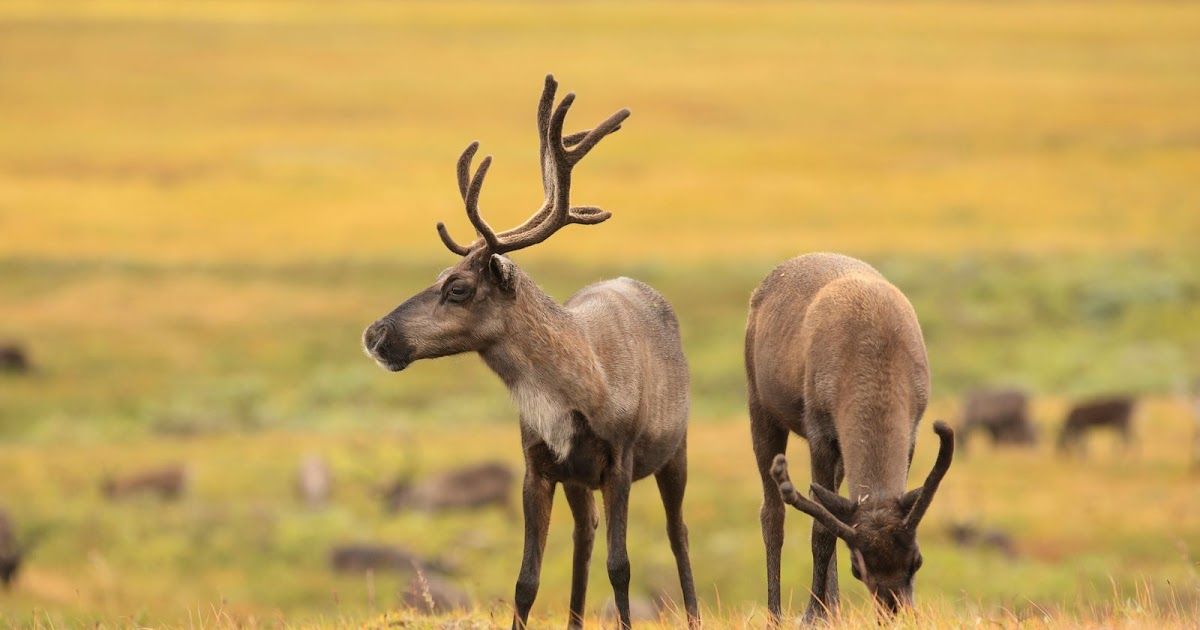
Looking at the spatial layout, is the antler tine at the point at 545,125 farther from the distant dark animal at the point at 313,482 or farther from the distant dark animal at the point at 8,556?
the distant dark animal at the point at 313,482

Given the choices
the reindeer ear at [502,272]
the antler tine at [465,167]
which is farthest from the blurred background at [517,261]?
the antler tine at [465,167]

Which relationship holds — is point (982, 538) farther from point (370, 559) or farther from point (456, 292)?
point (456, 292)

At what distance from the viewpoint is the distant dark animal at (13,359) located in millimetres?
44281

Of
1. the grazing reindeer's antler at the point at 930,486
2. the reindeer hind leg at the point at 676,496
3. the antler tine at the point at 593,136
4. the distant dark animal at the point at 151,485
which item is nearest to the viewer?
the grazing reindeer's antler at the point at 930,486

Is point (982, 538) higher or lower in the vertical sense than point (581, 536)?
lower

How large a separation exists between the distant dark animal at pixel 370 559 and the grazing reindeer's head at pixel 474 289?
55.7 feet

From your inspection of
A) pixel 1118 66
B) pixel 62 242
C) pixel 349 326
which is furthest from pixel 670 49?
pixel 349 326

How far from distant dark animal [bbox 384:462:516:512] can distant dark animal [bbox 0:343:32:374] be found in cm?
1587

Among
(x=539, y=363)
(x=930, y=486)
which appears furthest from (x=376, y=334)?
(x=930, y=486)

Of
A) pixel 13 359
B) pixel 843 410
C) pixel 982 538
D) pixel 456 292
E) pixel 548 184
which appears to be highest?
pixel 548 184

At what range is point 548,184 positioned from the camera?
38.8 ft

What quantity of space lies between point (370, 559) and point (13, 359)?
20.0 meters

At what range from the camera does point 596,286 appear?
1324 centimetres

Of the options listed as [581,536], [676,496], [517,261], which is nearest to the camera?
[581,536]
